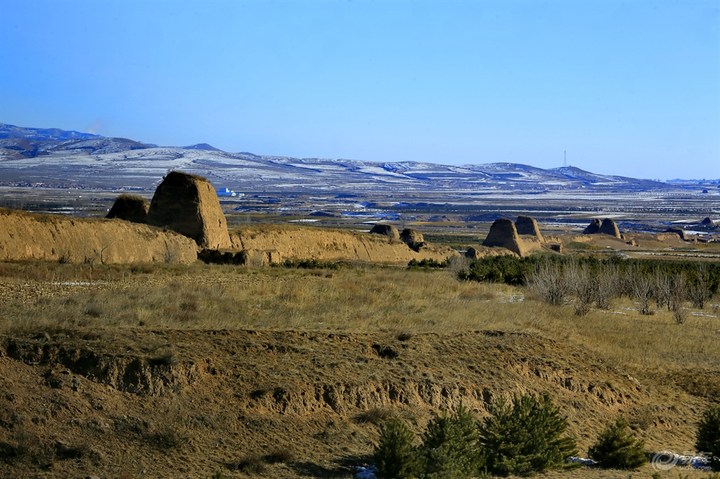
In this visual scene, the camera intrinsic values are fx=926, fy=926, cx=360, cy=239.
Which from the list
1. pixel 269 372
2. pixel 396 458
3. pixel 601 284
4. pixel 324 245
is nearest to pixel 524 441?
pixel 396 458

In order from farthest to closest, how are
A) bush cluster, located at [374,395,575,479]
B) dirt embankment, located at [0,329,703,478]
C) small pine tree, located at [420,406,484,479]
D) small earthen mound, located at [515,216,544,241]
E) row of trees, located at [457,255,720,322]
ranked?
small earthen mound, located at [515,216,544,241] → row of trees, located at [457,255,720,322] → dirt embankment, located at [0,329,703,478] → bush cluster, located at [374,395,575,479] → small pine tree, located at [420,406,484,479]

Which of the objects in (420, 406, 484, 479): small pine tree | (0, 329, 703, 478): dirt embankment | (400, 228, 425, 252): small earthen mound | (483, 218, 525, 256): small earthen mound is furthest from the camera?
(483, 218, 525, 256): small earthen mound

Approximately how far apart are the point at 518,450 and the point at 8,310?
8153mm

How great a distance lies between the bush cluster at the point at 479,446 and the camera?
35.7 ft

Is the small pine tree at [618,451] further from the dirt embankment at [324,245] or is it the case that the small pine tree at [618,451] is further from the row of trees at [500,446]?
the dirt embankment at [324,245]

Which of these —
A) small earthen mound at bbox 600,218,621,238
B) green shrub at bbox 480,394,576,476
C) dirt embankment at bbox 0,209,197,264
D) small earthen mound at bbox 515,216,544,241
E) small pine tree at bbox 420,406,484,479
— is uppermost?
dirt embankment at bbox 0,209,197,264

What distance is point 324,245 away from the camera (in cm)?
4556

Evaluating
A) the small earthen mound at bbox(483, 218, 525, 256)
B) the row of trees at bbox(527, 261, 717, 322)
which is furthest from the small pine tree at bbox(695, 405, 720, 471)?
the small earthen mound at bbox(483, 218, 525, 256)

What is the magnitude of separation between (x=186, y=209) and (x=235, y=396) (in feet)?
77.4

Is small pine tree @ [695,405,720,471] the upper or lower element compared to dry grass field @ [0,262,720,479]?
lower

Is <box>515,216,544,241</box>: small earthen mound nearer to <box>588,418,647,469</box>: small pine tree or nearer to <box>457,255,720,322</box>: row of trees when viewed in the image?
<box>457,255,720,322</box>: row of trees

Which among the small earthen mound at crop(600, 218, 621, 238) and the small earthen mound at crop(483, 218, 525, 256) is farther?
the small earthen mound at crop(600, 218, 621, 238)

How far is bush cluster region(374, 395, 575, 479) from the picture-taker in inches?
428

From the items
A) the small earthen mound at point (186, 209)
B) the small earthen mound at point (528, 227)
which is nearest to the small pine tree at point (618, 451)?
the small earthen mound at point (186, 209)
